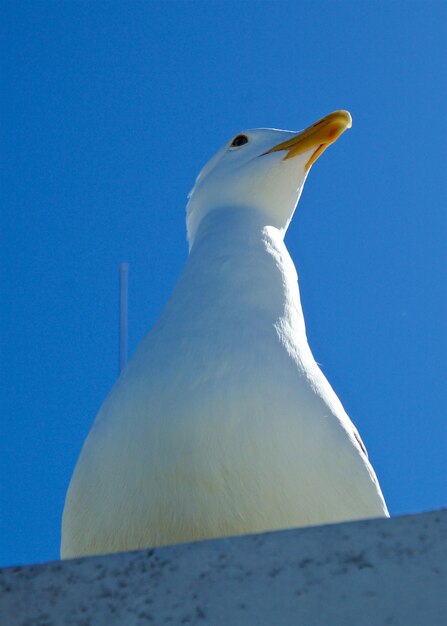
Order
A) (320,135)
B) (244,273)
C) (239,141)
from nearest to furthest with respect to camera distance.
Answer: (244,273) → (320,135) → (239,141)

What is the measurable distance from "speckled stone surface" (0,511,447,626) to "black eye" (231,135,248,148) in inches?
126

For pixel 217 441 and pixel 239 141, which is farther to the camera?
pixel 239 141

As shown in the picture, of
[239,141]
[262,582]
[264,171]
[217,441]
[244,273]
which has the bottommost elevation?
[262,582]

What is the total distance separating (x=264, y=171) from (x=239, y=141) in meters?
0.36

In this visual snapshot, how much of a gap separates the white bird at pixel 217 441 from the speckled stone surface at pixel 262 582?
1050mm

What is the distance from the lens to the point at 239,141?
497cm

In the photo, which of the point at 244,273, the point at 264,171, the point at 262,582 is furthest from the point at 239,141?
the point at 262,582

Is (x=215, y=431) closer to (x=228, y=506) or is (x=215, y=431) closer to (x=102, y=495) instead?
(x=228, y=506)

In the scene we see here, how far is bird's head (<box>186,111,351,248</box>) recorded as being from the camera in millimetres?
4609

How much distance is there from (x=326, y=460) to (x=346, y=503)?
0.14 m

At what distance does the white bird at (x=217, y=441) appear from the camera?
119 inches

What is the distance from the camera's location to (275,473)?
3.01 m

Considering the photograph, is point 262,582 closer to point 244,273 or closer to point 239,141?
point 244,273

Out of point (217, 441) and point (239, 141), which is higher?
point (239, 141)
